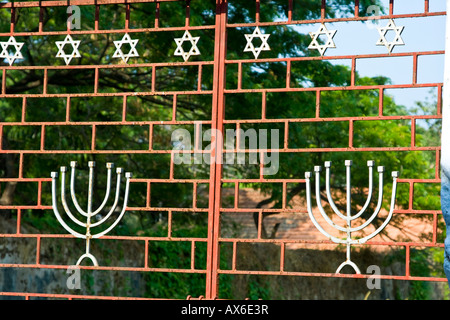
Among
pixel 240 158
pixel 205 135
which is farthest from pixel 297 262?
pixel 205 135

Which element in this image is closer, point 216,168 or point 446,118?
point 446,118

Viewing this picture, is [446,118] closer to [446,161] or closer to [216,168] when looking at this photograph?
[446,161]

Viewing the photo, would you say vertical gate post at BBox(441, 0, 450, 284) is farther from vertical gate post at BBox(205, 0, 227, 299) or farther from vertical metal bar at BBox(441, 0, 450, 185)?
vertical gate post at BBox(205, 0, 227, 299)

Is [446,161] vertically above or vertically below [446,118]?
below

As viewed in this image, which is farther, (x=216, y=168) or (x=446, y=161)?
(x=216, y=168)

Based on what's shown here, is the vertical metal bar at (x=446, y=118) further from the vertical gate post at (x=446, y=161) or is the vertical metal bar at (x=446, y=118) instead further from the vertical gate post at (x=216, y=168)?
the vertical gate post at (x=216, y=168)

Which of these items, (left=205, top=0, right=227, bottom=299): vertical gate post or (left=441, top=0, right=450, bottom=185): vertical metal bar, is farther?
(left=205, top=0, right=227, bottom=299): vertical gate post

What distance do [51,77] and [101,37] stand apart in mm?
1137

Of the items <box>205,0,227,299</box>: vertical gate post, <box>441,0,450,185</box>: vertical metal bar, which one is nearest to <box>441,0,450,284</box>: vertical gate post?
<box>441,0,450,185</box>: vertical metal bar

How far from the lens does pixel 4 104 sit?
970cm

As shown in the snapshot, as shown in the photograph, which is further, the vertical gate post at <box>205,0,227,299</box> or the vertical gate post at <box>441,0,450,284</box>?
the vertical gate post at <box>205,0,227,299</box>

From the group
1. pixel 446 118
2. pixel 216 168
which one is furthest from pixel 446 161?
pixel 216 168

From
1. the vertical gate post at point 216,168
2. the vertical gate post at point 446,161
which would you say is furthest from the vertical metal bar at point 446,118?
the vertical gate post at point 216,168
